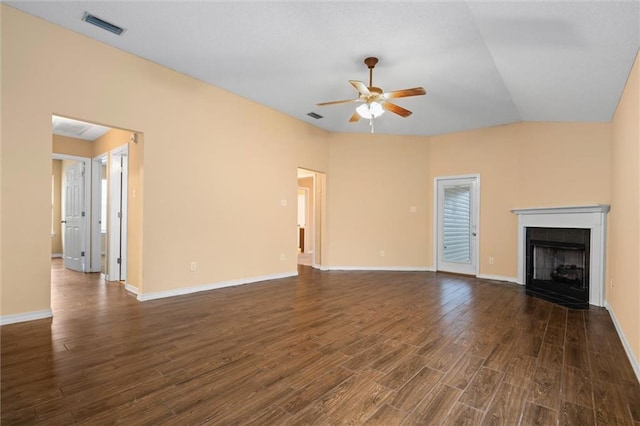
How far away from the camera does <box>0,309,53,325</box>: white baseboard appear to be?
3.09 metres

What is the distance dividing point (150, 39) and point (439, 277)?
579 centimetres

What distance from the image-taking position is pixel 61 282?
518cm

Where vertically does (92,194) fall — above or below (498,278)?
above

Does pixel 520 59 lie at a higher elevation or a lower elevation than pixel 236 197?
higher

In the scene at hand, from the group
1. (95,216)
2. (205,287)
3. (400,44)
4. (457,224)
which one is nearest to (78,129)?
(95,216)

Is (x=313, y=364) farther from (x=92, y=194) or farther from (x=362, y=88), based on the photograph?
(x=92, y=194)

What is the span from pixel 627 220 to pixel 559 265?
221cm

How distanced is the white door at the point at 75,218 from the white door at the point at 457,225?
7126 millimetres

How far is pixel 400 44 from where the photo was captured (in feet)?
11.2

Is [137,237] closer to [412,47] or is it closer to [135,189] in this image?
[135,189]

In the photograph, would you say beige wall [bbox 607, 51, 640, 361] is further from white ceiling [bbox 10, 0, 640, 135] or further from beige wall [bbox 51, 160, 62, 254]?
beige wall [bbox 51, 160, 62, 254]

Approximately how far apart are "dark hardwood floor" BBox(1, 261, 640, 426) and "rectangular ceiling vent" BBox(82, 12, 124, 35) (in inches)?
118

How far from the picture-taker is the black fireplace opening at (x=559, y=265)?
4402 millimetres

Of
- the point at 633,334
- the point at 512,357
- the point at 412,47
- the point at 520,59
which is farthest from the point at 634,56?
the point at 512,357
